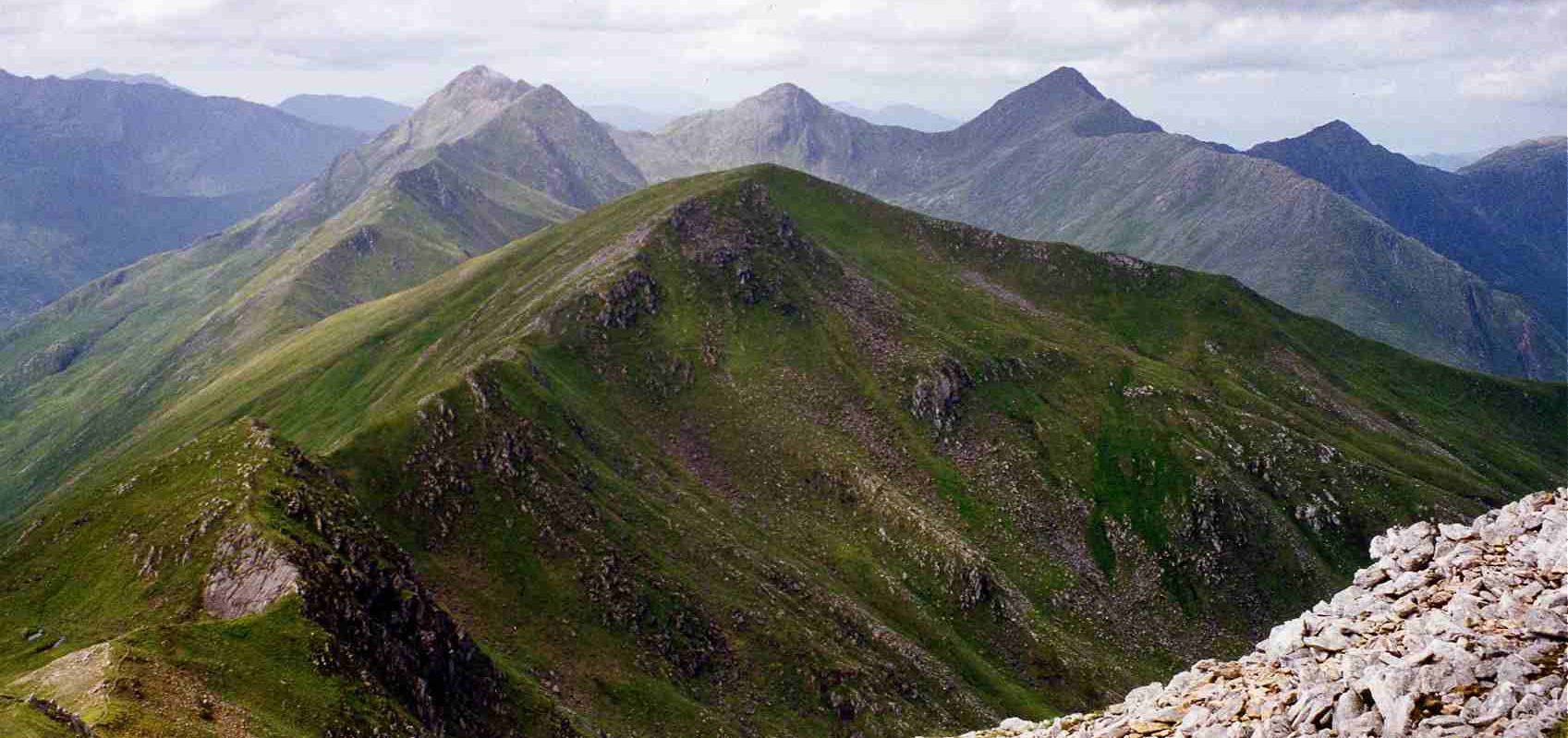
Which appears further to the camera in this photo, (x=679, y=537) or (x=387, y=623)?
(x=679, y=537)

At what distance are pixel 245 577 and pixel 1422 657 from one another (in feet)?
234

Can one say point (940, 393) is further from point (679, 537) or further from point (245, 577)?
point (245, 577)

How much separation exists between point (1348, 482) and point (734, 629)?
134m

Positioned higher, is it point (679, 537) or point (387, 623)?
point (387, 623)

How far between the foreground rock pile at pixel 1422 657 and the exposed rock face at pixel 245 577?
5778cm

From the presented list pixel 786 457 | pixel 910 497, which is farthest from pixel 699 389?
pixel 910 497

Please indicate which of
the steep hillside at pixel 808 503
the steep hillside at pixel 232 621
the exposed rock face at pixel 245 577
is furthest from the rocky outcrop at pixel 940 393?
the exposed rock face at pixel 245 577

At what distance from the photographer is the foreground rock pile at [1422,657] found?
21.2 metres

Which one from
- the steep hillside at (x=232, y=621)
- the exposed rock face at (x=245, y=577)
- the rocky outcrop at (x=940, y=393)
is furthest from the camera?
the rocky outcrop at (x=940, y=393)

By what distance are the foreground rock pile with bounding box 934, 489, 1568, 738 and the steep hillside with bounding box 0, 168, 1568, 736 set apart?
76.5 m

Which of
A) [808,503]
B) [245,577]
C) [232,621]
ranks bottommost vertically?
[808,503]

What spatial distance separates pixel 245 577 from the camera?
66.9 m

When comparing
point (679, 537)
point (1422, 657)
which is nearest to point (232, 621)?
point (1422, 657)

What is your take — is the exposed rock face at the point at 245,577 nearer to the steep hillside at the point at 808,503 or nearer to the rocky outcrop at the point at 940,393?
the steep hillside at the point at 808,503
